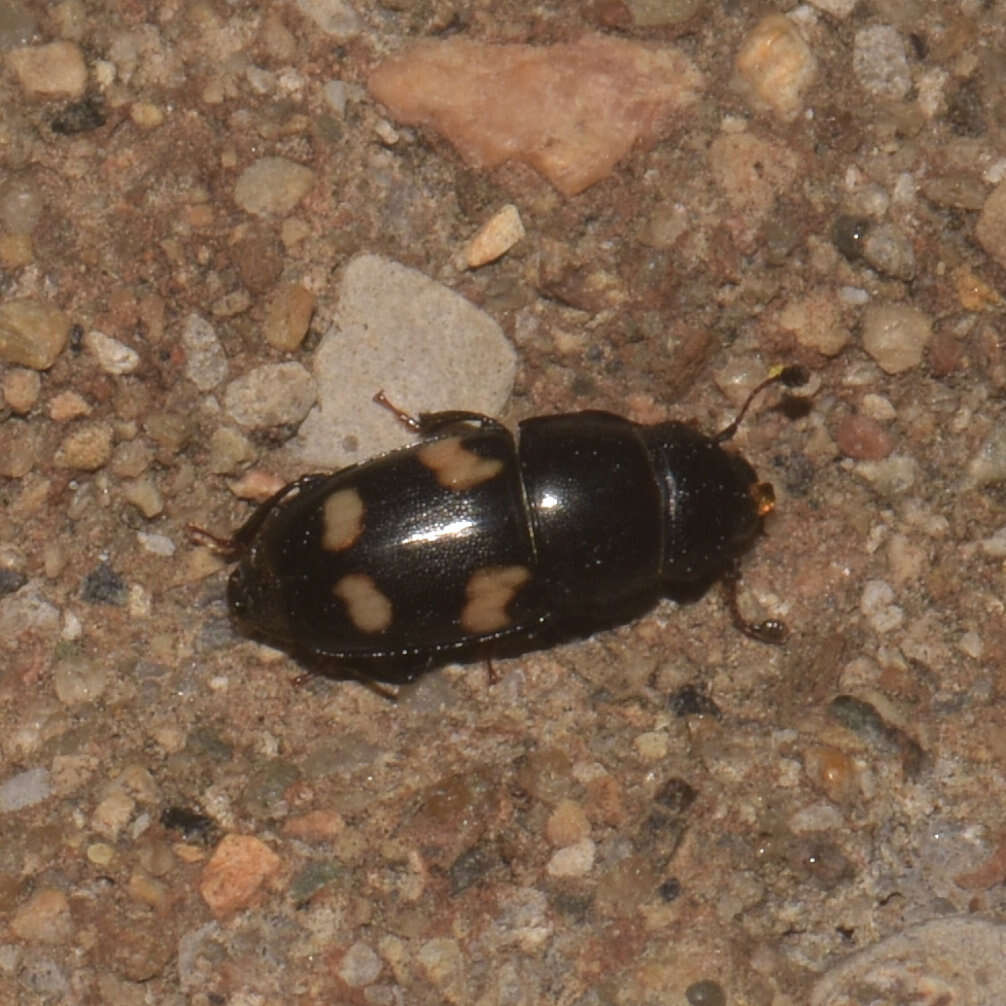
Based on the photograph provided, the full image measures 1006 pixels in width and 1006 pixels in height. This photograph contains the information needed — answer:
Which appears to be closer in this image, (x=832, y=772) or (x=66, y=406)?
(x=832, y=772)

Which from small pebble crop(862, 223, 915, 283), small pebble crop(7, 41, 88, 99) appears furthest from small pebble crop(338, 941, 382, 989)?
small pebble crop(7, 41, 88, 99)

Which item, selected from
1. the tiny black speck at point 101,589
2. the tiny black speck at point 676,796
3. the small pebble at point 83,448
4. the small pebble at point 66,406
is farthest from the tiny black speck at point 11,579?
the tiny black speck at point 676,796

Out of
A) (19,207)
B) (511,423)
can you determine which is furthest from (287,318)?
(19,207)

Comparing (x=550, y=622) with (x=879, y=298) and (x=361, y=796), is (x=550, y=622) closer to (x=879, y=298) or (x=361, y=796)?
(x=361, y=796)

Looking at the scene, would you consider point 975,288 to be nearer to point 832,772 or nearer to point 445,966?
point 832,772

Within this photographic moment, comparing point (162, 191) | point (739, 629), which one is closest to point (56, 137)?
point (162, 191)

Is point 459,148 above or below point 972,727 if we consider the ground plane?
above
